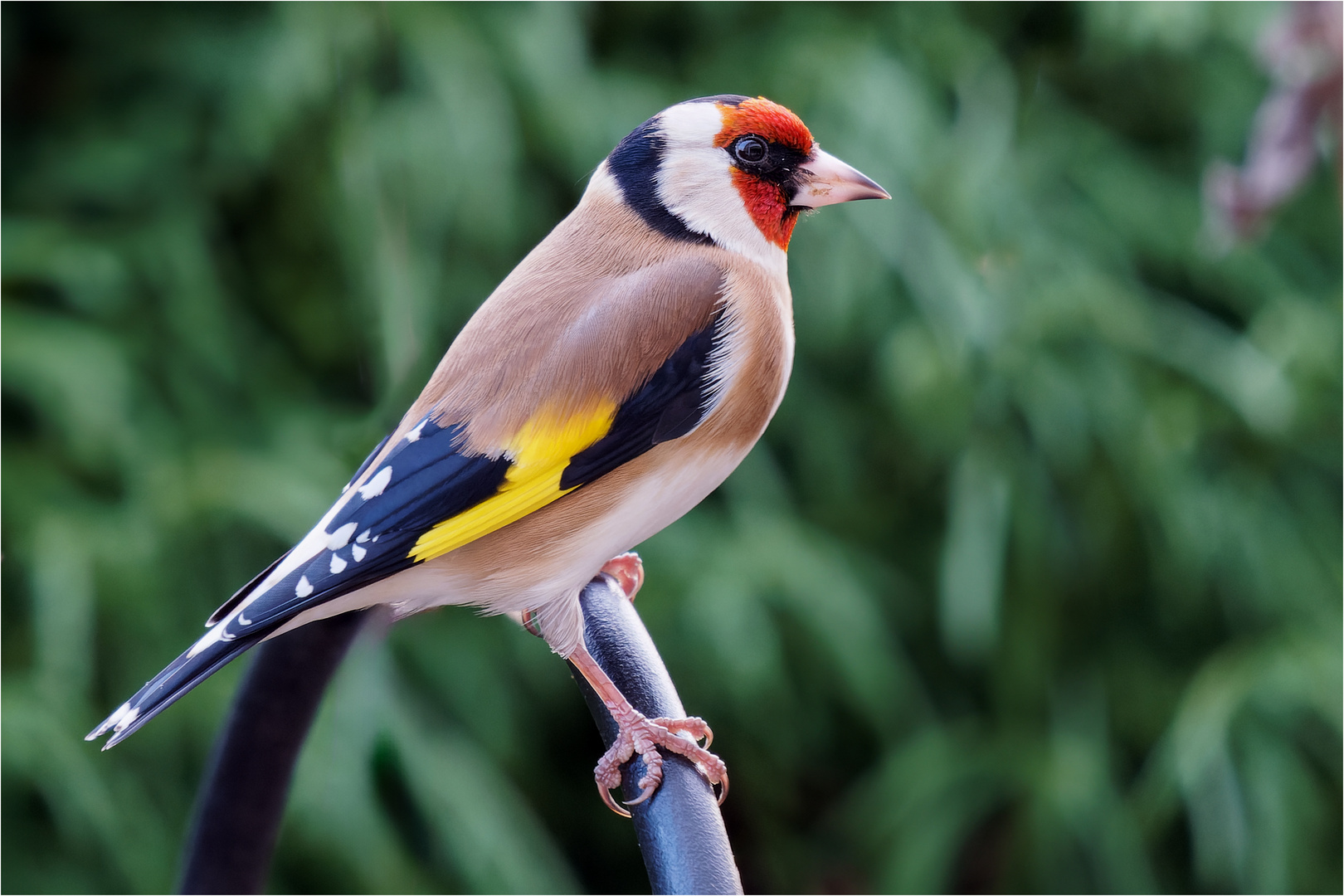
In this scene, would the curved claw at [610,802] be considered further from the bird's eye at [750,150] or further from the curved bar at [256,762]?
the bird's eye at [750,150]

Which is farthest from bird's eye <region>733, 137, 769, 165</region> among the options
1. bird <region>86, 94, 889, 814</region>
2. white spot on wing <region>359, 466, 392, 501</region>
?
white spot on wing <region>359, 466, 392, 501</region>

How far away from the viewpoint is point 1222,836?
1.75 m

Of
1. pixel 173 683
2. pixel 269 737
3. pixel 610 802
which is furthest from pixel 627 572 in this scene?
pixel 173 683

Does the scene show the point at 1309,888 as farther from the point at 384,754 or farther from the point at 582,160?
the point at 582,160

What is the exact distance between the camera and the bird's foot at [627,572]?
4.03 feet

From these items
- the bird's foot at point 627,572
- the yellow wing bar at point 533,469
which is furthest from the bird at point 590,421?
the bird's foot at point 627,572

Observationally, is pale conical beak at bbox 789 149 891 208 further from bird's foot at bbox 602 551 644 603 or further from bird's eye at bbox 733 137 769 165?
bird's foot at bbox 602 551 644 603

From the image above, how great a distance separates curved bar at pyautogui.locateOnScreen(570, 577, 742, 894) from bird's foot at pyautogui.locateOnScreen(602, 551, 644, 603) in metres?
0.07

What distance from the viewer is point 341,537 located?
885 millimetres

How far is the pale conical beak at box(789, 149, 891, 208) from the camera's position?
0.96 metres

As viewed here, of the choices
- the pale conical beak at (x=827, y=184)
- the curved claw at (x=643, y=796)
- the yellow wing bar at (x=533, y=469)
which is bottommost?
the curved claw at (x=643, y=796)

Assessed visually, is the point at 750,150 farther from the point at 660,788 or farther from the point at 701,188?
the point at 660,788

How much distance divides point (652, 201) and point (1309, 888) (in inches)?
56.3

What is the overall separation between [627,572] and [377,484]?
Answer: 390 millimetres
